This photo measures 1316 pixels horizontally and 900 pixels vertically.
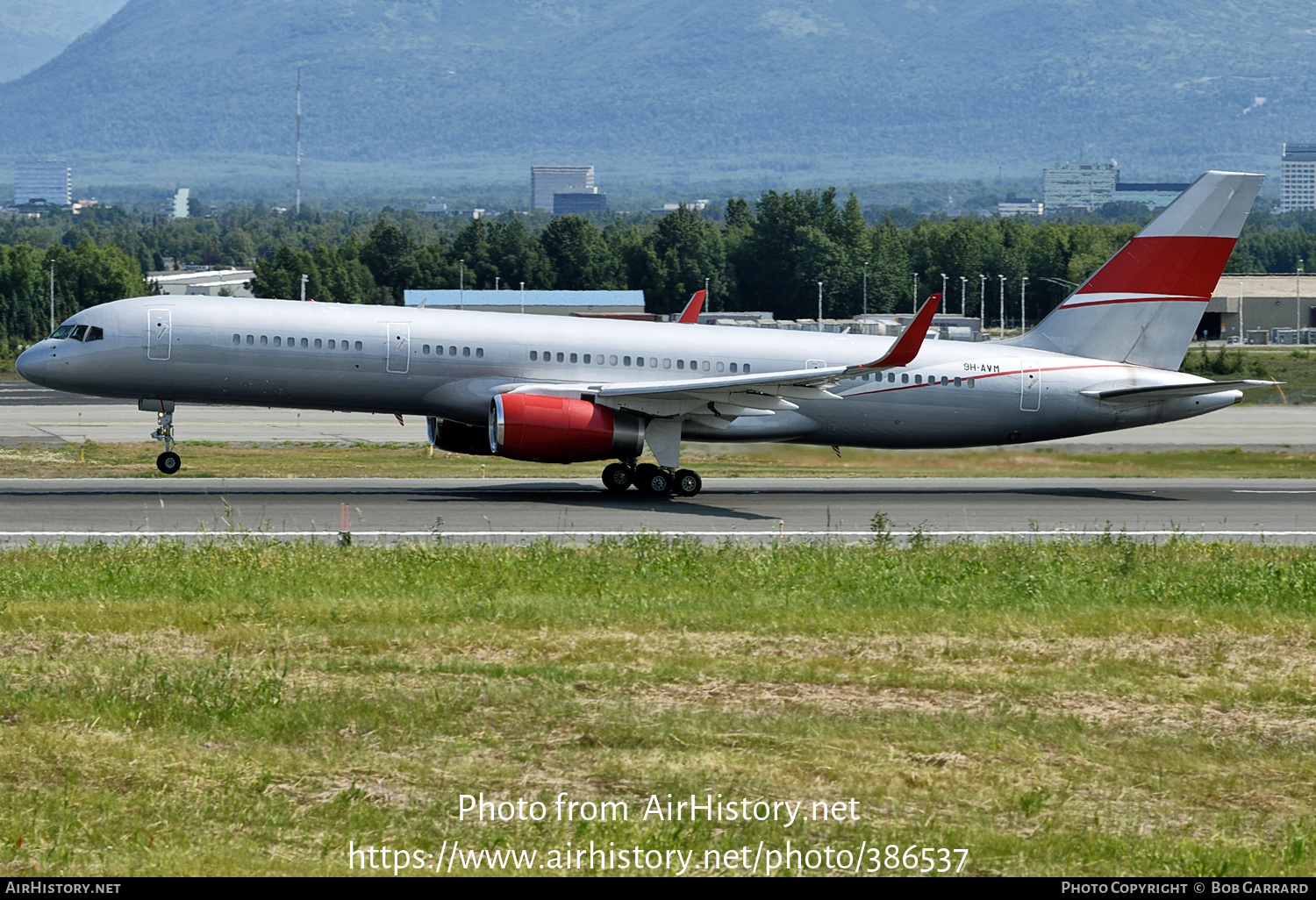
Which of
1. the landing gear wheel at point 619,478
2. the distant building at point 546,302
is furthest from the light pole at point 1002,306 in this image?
the landing gear wheel at point 619,478

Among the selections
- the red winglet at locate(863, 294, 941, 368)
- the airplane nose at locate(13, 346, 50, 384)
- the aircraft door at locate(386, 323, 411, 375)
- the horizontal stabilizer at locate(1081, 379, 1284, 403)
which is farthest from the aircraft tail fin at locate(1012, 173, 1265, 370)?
the airplane nose at locate(13, 346, 50, 384)

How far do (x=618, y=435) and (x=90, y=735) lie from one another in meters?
22.2

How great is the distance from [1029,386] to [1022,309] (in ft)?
443

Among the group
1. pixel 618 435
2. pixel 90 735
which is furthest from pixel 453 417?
pixel 90 735

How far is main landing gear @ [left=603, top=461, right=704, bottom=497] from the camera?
122 ft

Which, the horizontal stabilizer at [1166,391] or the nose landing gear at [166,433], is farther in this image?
the nose landing gear at [166,433]

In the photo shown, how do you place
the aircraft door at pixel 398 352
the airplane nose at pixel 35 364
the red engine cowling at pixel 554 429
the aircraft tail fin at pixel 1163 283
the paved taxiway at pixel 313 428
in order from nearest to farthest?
the red engine cowling at pixel 554 429 → the aircraft door at pixel 398 352 → the airplane nose at pixel 35 364 → the aircraft tail fin at pixel 1163 283 → the paved taxiway at pixel 313 428

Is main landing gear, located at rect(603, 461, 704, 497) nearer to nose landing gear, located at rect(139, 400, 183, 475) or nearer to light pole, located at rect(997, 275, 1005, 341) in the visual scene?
nose landing gear, located at rect(139, 400, 183, 475)

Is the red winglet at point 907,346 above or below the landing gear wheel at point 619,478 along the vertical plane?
above

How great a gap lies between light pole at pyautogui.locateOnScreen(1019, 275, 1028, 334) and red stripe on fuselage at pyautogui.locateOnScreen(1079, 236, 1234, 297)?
12836 cm

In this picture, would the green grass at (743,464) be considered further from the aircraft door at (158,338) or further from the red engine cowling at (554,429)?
the aircraft door at (158,338)

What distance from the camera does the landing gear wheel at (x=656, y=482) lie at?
37094mm

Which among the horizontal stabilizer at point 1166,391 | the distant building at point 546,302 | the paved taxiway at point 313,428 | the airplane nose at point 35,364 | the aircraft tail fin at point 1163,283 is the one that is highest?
the distant building at point 546,302

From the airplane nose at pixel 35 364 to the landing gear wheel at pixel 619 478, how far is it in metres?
13.1
